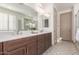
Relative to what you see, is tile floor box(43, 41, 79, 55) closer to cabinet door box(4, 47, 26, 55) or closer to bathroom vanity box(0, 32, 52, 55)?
bathroom vanity box(0, 32, 52, 55)

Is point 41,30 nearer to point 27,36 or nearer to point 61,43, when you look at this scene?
point 27,36

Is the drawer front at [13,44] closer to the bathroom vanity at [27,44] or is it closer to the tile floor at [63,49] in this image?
the bathroom vanity at [27,44]

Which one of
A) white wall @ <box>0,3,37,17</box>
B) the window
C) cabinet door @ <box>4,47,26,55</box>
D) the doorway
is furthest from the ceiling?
cabinet door @ <box>4,47,26,55</box>

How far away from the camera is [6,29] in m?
2.03

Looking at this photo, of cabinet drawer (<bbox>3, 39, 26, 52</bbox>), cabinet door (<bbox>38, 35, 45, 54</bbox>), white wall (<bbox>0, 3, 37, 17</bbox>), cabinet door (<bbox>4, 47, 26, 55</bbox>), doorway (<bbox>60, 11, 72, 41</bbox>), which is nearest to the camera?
cabinet drawer (<bbox>3, 39, 26, 52</bbox>)

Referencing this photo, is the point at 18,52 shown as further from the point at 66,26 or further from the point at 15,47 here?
the point at 66,26

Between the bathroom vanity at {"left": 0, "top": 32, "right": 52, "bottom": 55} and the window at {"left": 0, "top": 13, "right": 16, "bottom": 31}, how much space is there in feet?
0.68

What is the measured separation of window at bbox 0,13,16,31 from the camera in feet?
6.56

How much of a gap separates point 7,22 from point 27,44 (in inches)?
19.9

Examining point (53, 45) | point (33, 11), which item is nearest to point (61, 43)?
point (53, 45)

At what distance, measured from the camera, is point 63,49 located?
7.04 ft

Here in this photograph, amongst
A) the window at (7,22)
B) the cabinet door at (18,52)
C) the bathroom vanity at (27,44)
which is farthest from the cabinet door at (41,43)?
the window at (7,22)
